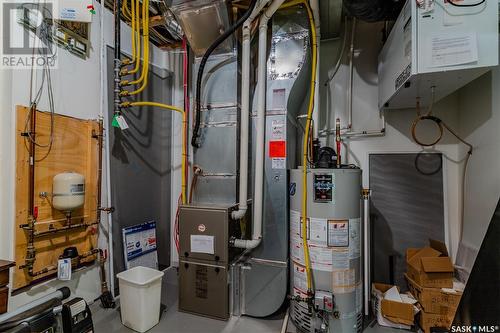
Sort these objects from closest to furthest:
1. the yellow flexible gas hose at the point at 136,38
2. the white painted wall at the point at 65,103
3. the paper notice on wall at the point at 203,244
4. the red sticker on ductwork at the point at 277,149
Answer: the white painted wall at the point at 65,103 < the paper notice on wall at the point at 203,244 < the red sticker on ductwork at the point at 277,149 < the yellow flexible gas hose at the point at 136,38

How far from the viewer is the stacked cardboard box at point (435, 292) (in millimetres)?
1927

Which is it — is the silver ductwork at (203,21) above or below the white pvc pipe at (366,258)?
above

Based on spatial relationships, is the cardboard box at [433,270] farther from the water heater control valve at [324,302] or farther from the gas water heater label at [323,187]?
the gas water heater label at [323,187]

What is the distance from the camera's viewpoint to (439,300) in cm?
195

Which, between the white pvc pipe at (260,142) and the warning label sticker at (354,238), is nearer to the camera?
the warning label sticker at (354,238)

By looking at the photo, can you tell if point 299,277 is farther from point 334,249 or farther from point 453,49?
point 453,49

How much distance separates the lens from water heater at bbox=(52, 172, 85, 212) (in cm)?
191

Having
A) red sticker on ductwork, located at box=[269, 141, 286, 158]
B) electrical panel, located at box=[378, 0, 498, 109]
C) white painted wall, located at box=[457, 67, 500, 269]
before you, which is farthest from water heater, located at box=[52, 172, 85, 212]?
white painted wall, located at box=[457, 67, 500, 269]

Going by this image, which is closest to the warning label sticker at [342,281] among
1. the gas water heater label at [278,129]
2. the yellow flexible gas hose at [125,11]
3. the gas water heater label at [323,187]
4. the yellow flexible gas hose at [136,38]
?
the gas water heater label at [323,187]

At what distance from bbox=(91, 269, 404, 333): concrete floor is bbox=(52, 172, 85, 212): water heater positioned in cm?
99

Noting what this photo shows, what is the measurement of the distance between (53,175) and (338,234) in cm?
231

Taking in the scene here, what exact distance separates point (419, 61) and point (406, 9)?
45 centimetres

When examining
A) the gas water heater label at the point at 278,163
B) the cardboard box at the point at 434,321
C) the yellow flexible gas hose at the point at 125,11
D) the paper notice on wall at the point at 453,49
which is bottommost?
the cardboard box at the point at 434,321

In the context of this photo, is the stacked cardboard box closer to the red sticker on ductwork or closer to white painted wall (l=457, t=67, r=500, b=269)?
white painted wall (l=457, t=67, r=500, b=269)
